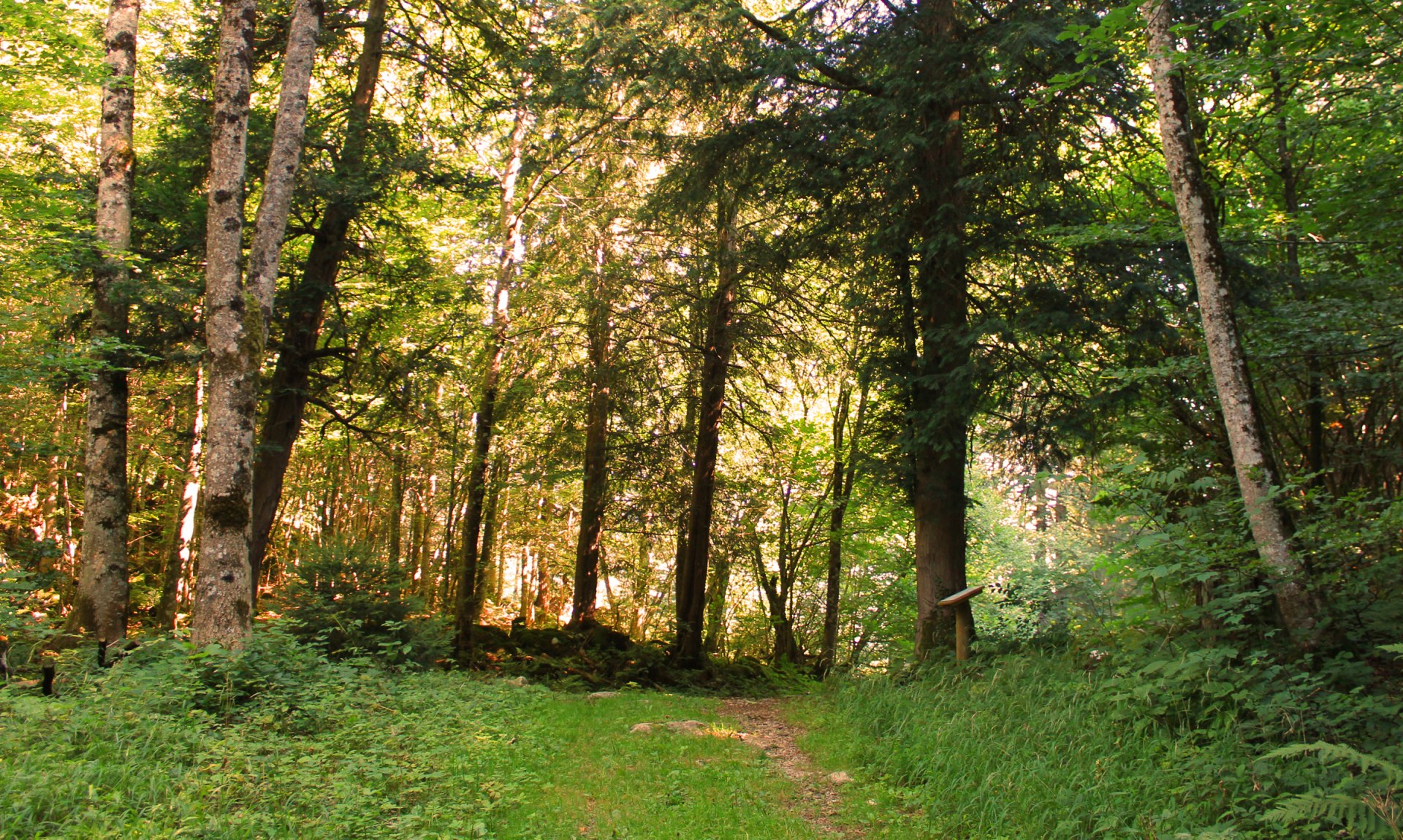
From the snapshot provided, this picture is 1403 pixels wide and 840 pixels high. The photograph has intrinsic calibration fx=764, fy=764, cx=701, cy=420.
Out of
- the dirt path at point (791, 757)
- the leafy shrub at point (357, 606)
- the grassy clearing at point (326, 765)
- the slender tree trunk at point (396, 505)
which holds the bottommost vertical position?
the dirt path at point (791, 757)

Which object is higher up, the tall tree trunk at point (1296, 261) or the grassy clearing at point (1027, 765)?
the tall tree trunk at point (1296, 261)

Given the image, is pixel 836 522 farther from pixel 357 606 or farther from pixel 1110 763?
pixel 1110 763

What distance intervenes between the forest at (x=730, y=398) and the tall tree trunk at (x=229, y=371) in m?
0.04

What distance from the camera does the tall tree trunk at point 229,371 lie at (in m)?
6.88

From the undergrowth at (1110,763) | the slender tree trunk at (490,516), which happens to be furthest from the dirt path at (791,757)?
the slender tree trunk at (490,516)

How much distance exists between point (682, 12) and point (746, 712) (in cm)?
885

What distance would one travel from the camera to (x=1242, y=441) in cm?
573

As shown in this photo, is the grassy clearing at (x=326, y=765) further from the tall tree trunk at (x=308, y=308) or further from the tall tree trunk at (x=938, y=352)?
the tall tree trunk at (x=308, y=308)

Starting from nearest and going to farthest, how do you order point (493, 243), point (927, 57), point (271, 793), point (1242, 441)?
point (271, 793) → point (1242, 441) → point (927, 57) → point (493, 243)

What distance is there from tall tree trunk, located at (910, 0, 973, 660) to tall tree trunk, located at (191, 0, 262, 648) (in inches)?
279

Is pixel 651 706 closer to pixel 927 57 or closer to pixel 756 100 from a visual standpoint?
pixel 756 100

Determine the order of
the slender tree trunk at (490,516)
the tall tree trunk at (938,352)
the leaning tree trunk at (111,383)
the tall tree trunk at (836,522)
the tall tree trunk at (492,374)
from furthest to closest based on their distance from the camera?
1. the tall tree trunk at (836,522)
2. the slender tree trunk at (490,516)
3. the tall tree trunk at (492,374)
4. the tall tree trunk at (938,352)
5. the leaning tree trunk at (111,383)

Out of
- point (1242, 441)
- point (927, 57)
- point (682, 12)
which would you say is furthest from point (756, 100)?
point (1242, 441)

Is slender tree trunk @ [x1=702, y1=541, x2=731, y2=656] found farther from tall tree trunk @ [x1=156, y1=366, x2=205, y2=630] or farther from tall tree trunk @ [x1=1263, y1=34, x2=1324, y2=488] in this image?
tall tree trunk @ [x1=1263, y1=34, x2=1324, y2=488]
